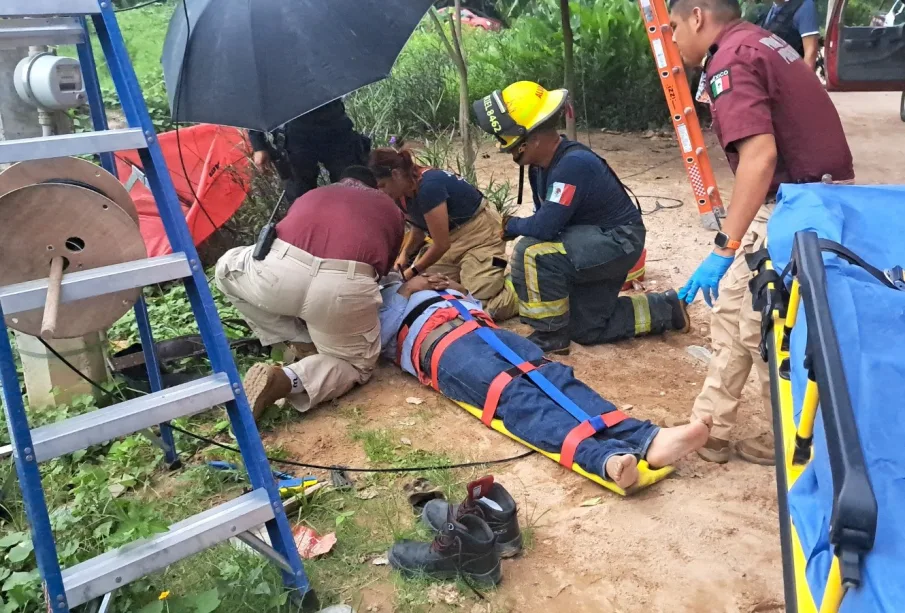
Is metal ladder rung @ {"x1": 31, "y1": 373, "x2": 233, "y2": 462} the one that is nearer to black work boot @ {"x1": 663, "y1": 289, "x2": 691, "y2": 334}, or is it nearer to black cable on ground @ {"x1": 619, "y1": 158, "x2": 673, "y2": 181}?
black work boot @ {"x1": 663, "y1": 289, "x2": 691, "y2": 334}

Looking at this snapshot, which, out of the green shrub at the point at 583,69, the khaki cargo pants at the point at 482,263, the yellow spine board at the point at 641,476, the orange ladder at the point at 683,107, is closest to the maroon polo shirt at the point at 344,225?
the khaki cargo pants at the point at 482,263

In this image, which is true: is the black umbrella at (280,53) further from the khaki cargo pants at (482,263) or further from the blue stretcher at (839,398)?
the blue stretcher at (839,398)

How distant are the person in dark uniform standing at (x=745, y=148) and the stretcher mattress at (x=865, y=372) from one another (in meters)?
0.59

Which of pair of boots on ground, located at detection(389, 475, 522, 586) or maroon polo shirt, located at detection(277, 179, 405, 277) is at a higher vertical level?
maroon polo shirt, located at detection(277, 179, 405, 277)

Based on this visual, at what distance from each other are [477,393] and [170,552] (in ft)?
5.22

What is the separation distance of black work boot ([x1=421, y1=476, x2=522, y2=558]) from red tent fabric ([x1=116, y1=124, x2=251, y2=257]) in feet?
9.82

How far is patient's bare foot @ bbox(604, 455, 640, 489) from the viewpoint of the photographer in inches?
105

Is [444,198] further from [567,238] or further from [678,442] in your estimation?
[678,442]

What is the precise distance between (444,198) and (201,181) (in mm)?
1642

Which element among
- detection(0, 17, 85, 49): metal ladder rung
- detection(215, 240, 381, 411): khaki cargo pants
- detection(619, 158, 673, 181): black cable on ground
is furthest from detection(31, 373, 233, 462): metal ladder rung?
detection(619, 158, 673, 181): black cable on ground

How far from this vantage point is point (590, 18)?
941 cm

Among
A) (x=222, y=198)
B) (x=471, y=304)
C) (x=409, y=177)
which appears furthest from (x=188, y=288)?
(x=222, y=198)

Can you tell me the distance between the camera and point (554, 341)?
4.12m

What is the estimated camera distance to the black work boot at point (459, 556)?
2.34m
